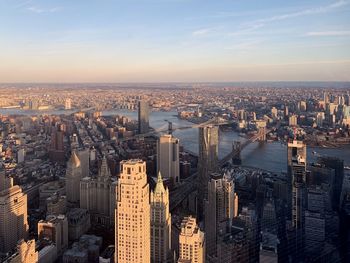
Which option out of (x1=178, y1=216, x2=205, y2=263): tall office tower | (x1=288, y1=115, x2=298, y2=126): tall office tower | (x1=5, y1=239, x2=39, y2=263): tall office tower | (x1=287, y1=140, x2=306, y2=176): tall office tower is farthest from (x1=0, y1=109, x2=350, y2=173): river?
(x1=5, y1=239, x2=39, y2=263): tall office tower

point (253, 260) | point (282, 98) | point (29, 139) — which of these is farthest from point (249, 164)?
point (29, 139)

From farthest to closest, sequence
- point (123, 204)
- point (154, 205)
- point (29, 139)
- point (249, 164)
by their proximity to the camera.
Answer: point (29, 139) < point (249, 164) < point (154, 205) < point (123, 204)

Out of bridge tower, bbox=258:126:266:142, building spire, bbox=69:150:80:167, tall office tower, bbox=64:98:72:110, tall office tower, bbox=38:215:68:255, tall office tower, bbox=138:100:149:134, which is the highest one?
tall office tower, bbox=64:98:72:110

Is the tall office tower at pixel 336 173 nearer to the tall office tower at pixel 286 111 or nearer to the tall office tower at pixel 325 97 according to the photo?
the tall office tower at pixel 325 97

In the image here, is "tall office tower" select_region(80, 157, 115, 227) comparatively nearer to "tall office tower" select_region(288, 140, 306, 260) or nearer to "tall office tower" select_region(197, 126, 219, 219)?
"tall office tower" select_region(197, 126, 219, 219)

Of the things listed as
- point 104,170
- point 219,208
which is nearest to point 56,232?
point 104,170

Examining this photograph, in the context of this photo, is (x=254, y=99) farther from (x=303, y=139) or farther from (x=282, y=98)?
(x=303, y=139)
